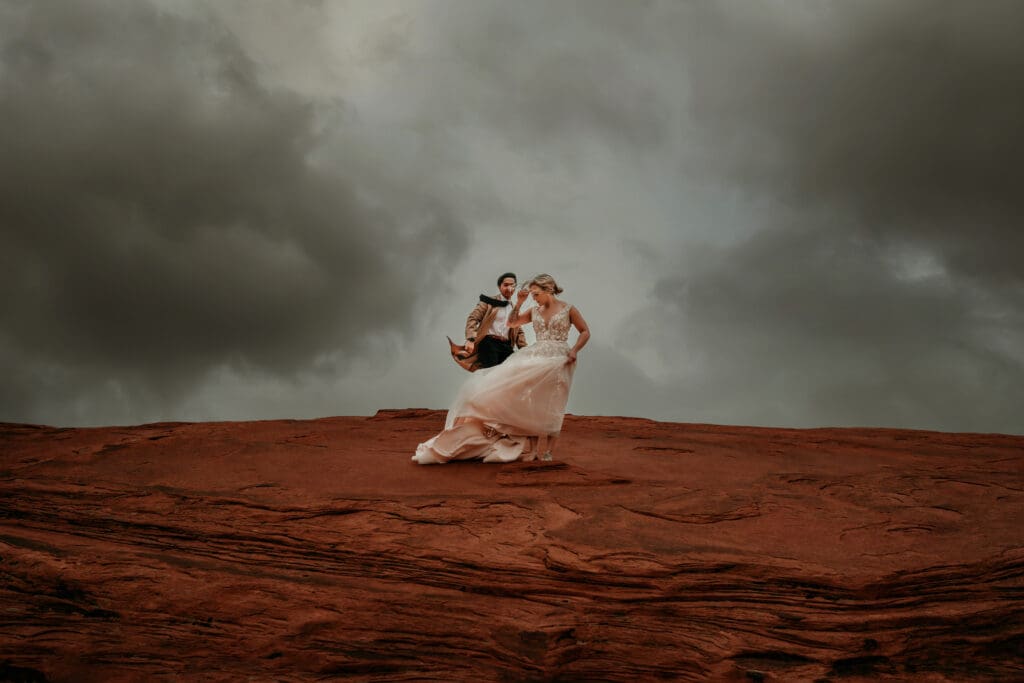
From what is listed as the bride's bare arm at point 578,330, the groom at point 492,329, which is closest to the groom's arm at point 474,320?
the groom at point 492,329

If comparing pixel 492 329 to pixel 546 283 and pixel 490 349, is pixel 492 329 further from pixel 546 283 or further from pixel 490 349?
pixel 546 283

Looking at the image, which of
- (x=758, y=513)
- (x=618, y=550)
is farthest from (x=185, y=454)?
(x=758, y=513)

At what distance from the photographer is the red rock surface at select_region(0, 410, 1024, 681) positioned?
7.48 m

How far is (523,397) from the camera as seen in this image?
9.80 metres

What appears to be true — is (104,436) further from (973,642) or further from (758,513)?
(973,642)

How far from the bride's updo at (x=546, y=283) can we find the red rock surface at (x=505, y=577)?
8.01ft

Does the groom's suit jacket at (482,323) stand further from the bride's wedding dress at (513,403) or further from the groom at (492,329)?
the bride's wedding dress at (513,403)

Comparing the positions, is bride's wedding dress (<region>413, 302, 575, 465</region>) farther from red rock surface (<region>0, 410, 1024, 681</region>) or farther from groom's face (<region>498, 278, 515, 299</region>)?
groom's face (<region>498, 278, 515, 299</region>)

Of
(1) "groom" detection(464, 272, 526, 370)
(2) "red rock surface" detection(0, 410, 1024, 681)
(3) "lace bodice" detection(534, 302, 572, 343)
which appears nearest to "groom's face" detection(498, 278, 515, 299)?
(1) "groom" detection(464, 272, 526, 370)

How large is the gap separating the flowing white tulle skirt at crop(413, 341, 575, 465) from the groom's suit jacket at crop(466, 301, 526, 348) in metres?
Answer: 2.06

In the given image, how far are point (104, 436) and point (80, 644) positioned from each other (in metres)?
6.01

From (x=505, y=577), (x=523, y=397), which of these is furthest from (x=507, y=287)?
(x=505, y=577)

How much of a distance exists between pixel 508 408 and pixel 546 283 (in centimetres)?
183

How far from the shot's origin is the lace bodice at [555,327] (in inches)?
396
